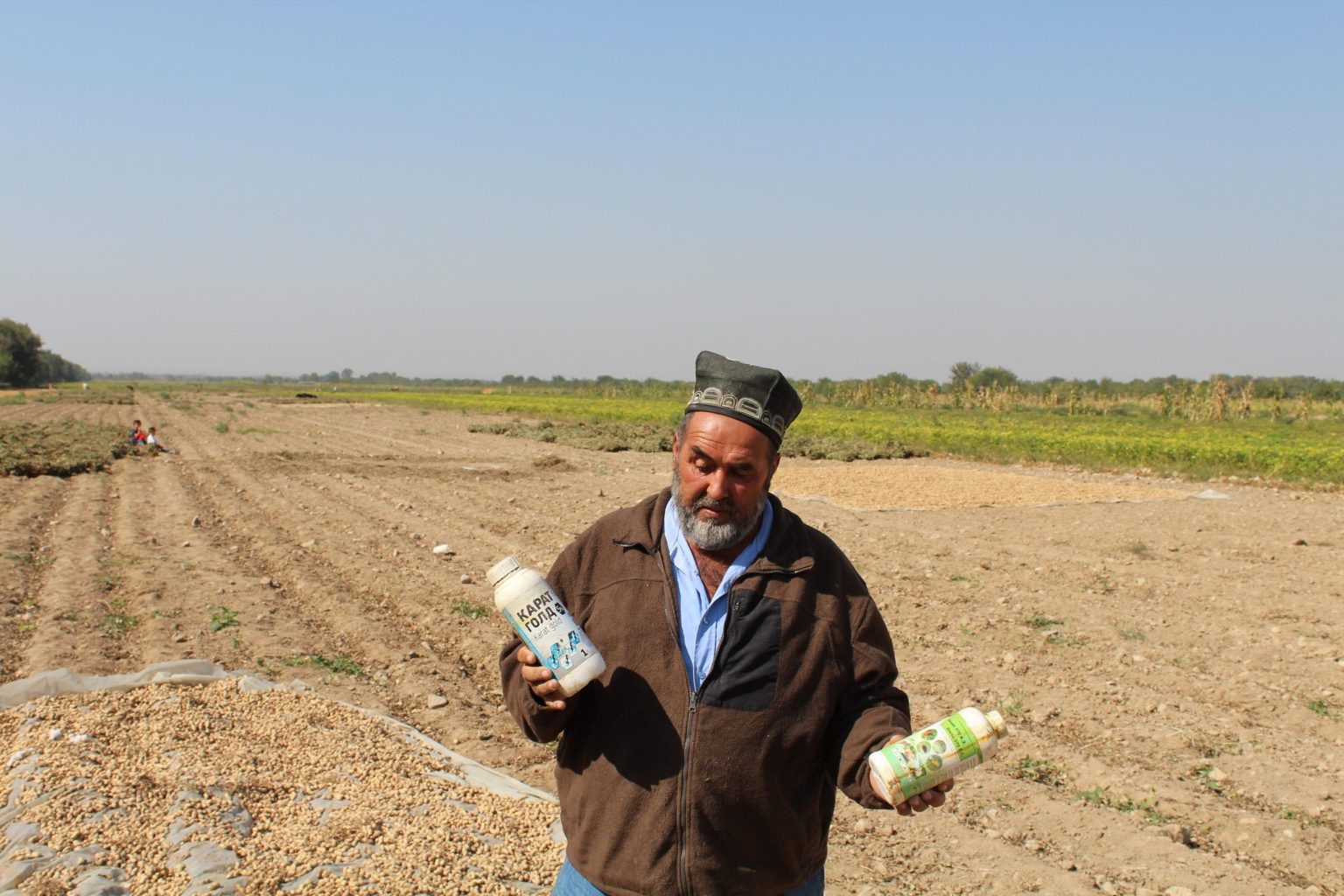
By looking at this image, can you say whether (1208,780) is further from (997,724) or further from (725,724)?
(725,724)

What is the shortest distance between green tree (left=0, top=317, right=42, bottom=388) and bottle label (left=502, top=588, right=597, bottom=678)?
103 meters

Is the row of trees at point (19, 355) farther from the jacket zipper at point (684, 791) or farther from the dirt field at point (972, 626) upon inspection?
the jacket zipper at point (684, 791)

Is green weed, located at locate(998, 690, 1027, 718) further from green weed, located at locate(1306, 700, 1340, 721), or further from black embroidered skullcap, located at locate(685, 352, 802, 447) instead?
black embroidered skullcap, located at locate(685, 352, 802, 447)

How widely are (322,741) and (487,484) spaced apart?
41.5 ft

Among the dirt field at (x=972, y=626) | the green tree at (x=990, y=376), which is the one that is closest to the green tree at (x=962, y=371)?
the green tree at (x=990, y=376)

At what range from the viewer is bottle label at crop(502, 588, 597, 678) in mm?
2066

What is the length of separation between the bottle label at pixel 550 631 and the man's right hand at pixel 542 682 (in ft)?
0.06

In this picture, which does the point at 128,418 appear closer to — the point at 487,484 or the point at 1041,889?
the point at 487,484

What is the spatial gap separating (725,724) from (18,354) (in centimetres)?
10578

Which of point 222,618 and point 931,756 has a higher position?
point 931,756

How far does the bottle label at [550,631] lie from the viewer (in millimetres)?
2066

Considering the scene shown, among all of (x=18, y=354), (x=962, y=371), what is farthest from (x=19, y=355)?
(x=962, y=371)

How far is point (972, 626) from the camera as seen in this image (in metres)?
7.85

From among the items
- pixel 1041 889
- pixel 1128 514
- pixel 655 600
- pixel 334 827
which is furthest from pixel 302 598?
pixel 1128 514
